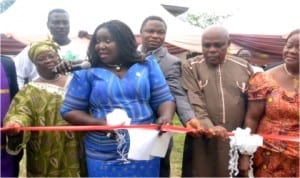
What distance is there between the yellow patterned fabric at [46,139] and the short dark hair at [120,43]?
1.27 feet

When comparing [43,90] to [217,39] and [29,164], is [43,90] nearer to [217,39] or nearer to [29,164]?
[29,164]

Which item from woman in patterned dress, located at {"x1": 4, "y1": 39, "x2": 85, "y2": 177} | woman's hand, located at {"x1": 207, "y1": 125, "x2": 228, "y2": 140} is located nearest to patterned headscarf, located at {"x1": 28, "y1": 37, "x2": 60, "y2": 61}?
woman in patterned dress, located at {"x1": 4, "y1": 39, "x2": 85, "y2": 177}

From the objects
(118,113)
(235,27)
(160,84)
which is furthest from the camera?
(235,27)

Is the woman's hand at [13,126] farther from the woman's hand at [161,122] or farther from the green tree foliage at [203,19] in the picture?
the green tree foliage at [203,19]

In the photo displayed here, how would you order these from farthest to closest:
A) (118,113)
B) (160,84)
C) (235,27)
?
(235,27)
(160,84)
(118,113)

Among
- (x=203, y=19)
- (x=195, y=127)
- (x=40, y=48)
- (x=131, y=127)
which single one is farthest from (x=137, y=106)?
(x=203, y=19)

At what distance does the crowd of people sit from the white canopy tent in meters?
8.14

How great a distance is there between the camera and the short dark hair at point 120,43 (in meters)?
3.40

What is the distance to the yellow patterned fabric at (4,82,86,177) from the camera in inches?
137

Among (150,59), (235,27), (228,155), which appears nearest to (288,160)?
(228,155)

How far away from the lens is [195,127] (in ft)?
11.1

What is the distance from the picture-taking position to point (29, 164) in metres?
3.62

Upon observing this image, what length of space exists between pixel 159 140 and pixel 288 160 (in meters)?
0.88

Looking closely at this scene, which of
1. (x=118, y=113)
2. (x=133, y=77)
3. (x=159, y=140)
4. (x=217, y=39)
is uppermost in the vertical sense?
(x=217, y=39)
